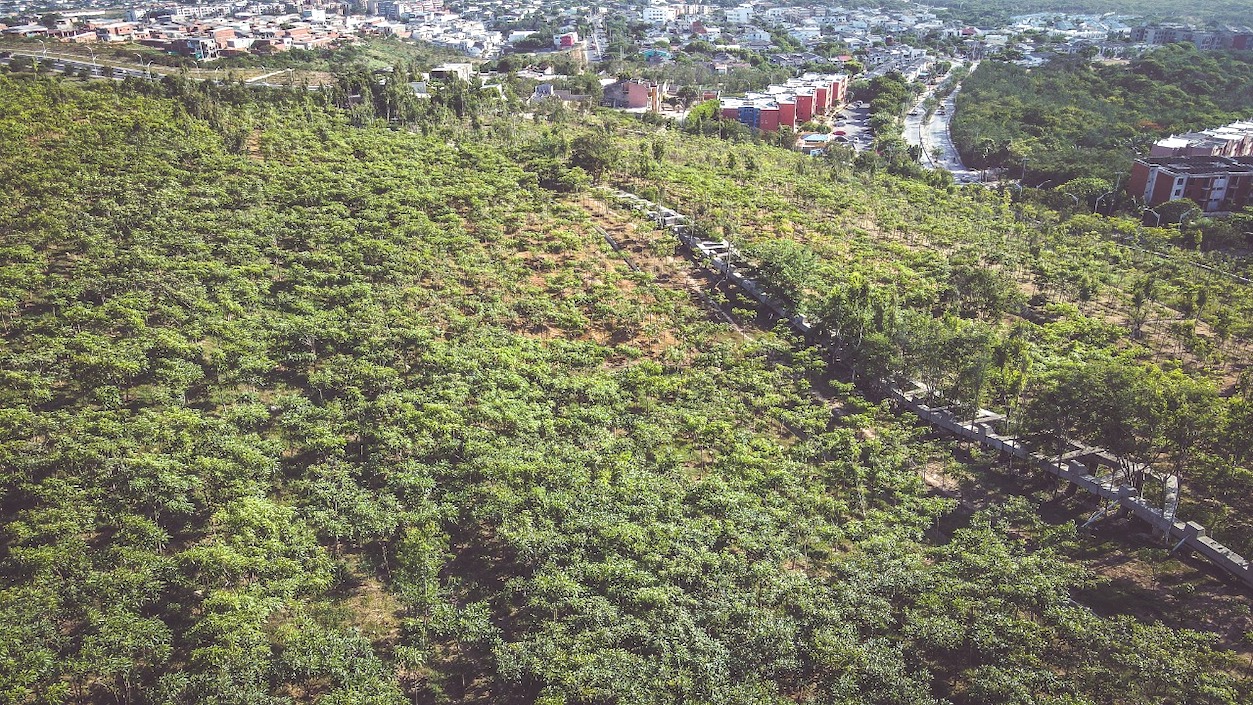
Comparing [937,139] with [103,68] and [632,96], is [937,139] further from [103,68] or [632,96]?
[103,68]

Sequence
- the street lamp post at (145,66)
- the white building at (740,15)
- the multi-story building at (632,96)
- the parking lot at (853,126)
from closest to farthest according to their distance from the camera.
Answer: the street lamp post at (145,66)
the parking lot at (853,126)
the multi-story building at (632,96)
the white building at (740,15)

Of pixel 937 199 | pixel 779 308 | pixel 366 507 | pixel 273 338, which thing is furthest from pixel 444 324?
pixel 937 199

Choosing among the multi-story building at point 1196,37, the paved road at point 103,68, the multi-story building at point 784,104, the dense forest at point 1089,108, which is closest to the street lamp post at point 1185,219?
the dense forest at point 1089,108

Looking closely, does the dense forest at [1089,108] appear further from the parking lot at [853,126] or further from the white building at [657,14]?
the white building at [657,14]

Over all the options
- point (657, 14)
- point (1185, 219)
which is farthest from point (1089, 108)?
point (657, 14)

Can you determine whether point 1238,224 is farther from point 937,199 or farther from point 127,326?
point 127,326

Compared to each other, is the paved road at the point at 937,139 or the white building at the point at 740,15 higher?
the white building at the point at 740,15
